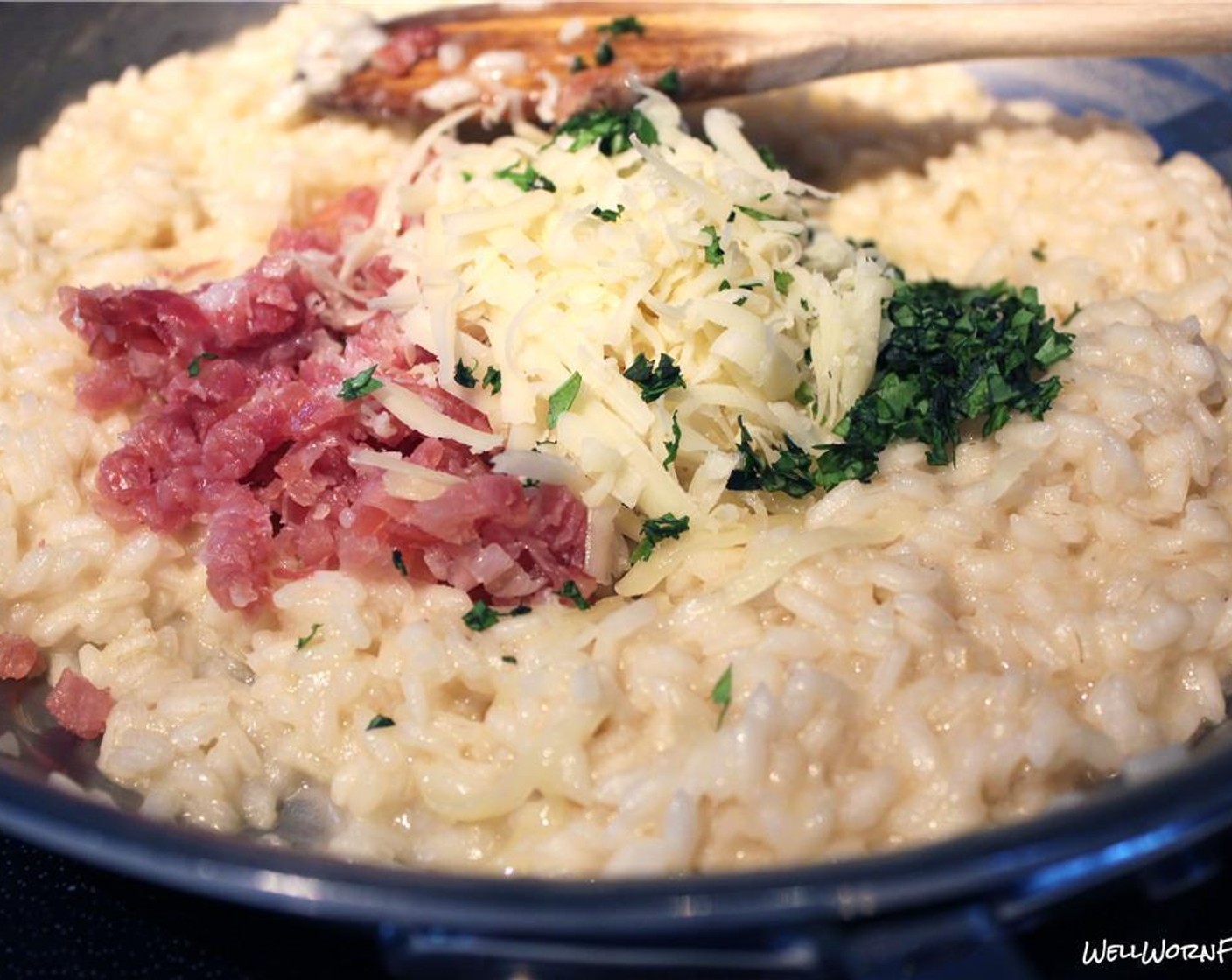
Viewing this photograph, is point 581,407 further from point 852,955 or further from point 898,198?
point 898,198

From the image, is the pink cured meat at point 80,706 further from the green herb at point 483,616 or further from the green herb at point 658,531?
the green herb at point 658,531

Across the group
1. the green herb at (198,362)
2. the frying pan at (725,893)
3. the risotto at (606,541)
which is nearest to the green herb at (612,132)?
the risotto at (606,541)

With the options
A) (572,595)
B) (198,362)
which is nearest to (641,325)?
(572,595)

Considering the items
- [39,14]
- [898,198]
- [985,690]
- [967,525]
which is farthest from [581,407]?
[39,14]

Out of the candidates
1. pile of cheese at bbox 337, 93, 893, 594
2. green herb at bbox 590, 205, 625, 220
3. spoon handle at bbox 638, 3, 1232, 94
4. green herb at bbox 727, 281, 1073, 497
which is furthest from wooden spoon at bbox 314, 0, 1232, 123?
green herb at bbox 727, 281, 1073, 497

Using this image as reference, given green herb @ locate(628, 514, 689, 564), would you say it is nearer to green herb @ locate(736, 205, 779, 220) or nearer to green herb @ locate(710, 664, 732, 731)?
green herb @ locate(710, 664, 732, 731)

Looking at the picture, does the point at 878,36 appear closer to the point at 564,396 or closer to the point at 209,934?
the point at 564,396

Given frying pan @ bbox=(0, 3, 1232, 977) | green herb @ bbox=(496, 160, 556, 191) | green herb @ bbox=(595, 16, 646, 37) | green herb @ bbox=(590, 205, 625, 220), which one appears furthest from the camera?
green herb @ bbox=(595, 16, 646, 37)
